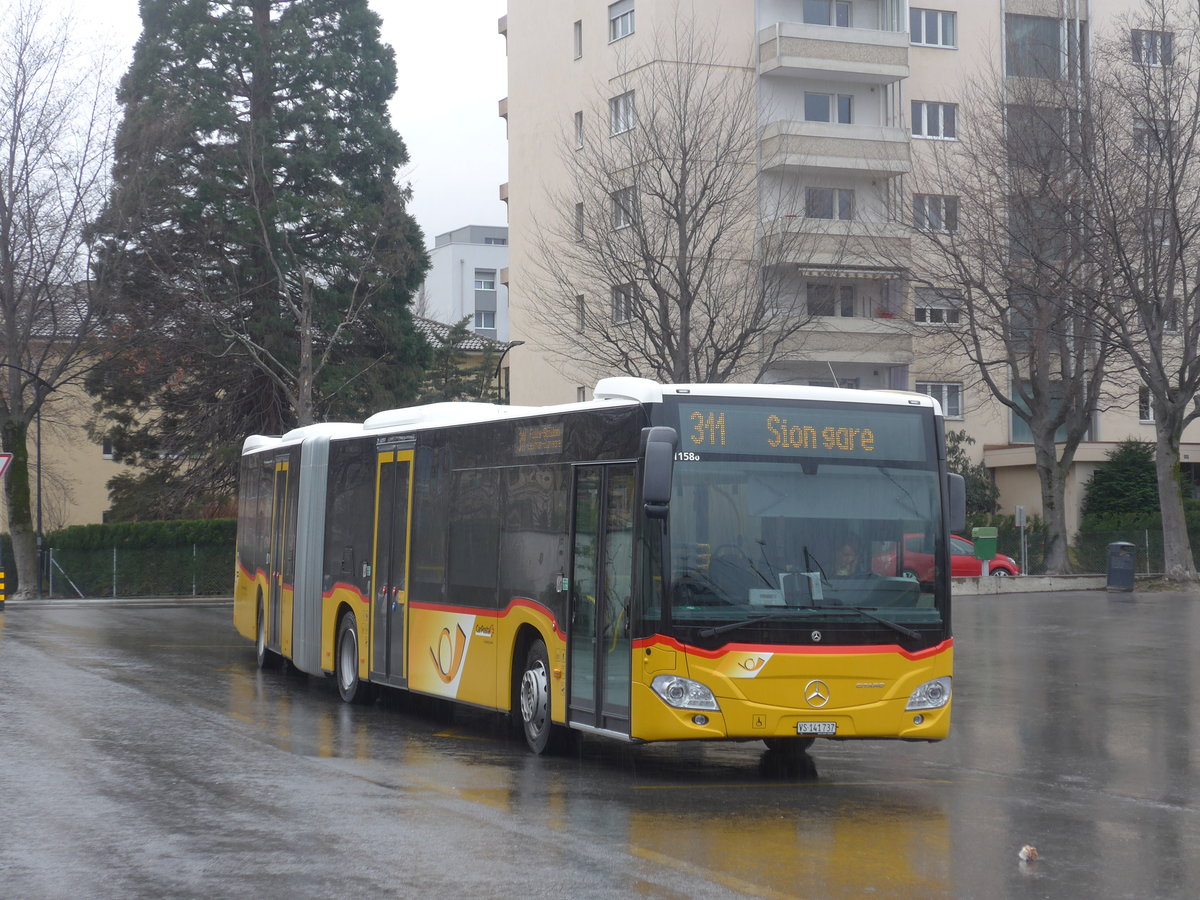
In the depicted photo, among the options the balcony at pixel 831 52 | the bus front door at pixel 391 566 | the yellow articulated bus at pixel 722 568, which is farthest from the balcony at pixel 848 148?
the yellow articulated bus at pixel 722 568

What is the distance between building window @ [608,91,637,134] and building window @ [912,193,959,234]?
7869mm

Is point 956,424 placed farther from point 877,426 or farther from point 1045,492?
point 877,426

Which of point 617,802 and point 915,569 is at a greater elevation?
point 915,569

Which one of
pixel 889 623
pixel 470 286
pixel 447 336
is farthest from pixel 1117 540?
pixel 470 286

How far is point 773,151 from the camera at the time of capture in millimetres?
47906

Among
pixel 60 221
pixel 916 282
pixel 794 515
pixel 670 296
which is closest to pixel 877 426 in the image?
pixel 794 515

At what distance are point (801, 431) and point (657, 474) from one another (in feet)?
4.90

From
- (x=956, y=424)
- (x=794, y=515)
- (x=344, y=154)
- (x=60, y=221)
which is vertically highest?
(x=344, y=154)

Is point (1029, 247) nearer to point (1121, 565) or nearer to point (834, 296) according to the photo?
point (1121, 565)

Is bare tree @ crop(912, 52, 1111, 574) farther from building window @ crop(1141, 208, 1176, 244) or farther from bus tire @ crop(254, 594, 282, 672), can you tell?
bus tire @ crop(254, 594, 282, 672)

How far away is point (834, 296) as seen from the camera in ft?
150

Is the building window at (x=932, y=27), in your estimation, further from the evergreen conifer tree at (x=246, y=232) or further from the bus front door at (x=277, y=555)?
the bus front door at (x=277, y=555)

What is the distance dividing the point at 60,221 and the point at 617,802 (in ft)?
120

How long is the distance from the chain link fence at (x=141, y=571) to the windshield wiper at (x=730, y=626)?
1511 inches
